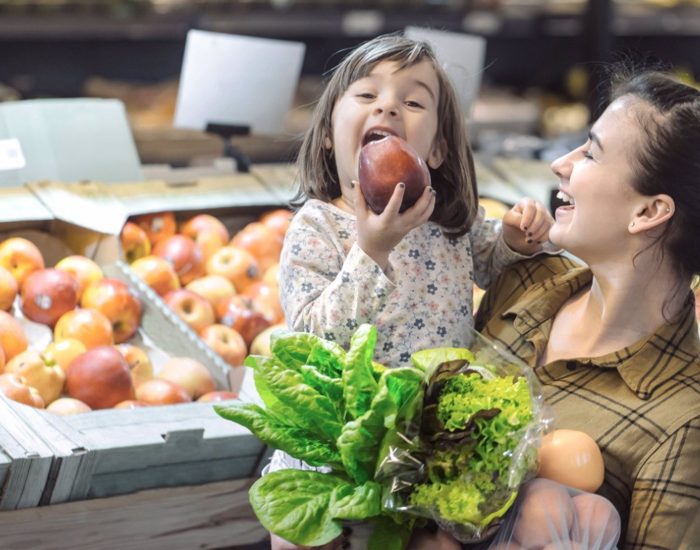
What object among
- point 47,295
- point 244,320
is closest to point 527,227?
point 244,320

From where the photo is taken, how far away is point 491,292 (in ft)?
6.66

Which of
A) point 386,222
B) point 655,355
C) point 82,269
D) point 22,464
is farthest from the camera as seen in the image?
point 82,269

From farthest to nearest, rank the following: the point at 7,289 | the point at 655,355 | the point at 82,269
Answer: the point at 82,269 → the point at 7,289 → the point at 655,355

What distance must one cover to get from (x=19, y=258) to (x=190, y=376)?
0.53 m

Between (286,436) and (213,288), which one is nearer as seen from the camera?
(286,436)

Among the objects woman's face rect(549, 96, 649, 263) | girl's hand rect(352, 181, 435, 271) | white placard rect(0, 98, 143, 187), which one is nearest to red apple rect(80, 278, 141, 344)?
white placard rect(0, 98, 143, 187)

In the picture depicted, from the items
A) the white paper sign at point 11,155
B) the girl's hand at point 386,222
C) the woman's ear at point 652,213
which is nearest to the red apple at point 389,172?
the girl's hand at point 386,222

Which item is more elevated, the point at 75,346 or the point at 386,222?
the point at 386,222

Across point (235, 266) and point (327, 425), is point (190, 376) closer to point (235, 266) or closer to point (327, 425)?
point (235, 266)

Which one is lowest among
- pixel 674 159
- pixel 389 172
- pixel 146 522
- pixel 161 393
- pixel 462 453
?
pixel 146 522

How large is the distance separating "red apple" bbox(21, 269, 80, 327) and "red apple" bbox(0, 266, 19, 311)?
0.02 meters

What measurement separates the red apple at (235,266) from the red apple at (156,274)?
14cm

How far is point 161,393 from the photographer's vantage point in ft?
7.43

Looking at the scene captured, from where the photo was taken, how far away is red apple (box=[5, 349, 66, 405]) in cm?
221
